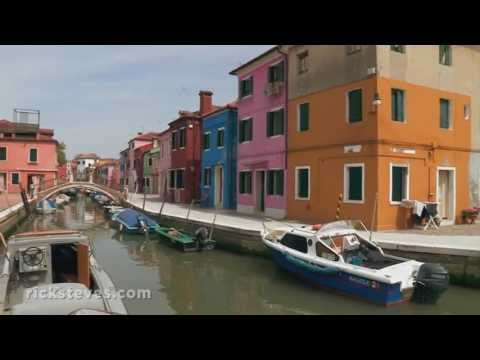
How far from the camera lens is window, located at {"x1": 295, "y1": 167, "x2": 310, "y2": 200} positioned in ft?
55.9

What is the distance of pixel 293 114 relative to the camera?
59.4 feet

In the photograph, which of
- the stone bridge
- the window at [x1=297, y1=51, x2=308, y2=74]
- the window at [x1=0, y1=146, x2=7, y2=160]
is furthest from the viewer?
the window at [x1=0, y1=146, x2=7, y2=160]

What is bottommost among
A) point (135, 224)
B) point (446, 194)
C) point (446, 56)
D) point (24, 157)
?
point (135, 224)

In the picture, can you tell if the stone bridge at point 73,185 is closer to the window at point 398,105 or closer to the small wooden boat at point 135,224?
the small wooden boat at point 135,224

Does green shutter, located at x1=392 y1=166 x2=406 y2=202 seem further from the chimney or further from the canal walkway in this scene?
the chimney

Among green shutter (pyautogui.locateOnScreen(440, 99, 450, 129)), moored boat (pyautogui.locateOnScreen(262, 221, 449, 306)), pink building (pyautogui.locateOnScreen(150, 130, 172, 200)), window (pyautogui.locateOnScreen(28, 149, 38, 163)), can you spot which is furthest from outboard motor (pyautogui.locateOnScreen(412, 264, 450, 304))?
window (pyautogui.locateOnScreen(28, 149, 38, 163))

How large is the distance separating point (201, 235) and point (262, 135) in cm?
692

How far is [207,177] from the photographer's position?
26.8 metres

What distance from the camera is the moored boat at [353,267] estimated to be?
830 centimetres

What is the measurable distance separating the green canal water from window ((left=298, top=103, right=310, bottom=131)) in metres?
6.28

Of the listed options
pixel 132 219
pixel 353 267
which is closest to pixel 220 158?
pixel 132 219

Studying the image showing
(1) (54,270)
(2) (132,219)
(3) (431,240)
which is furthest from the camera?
(2) (132,219)

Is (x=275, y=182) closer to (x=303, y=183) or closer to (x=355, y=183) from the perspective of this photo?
(x=303, y=183)
